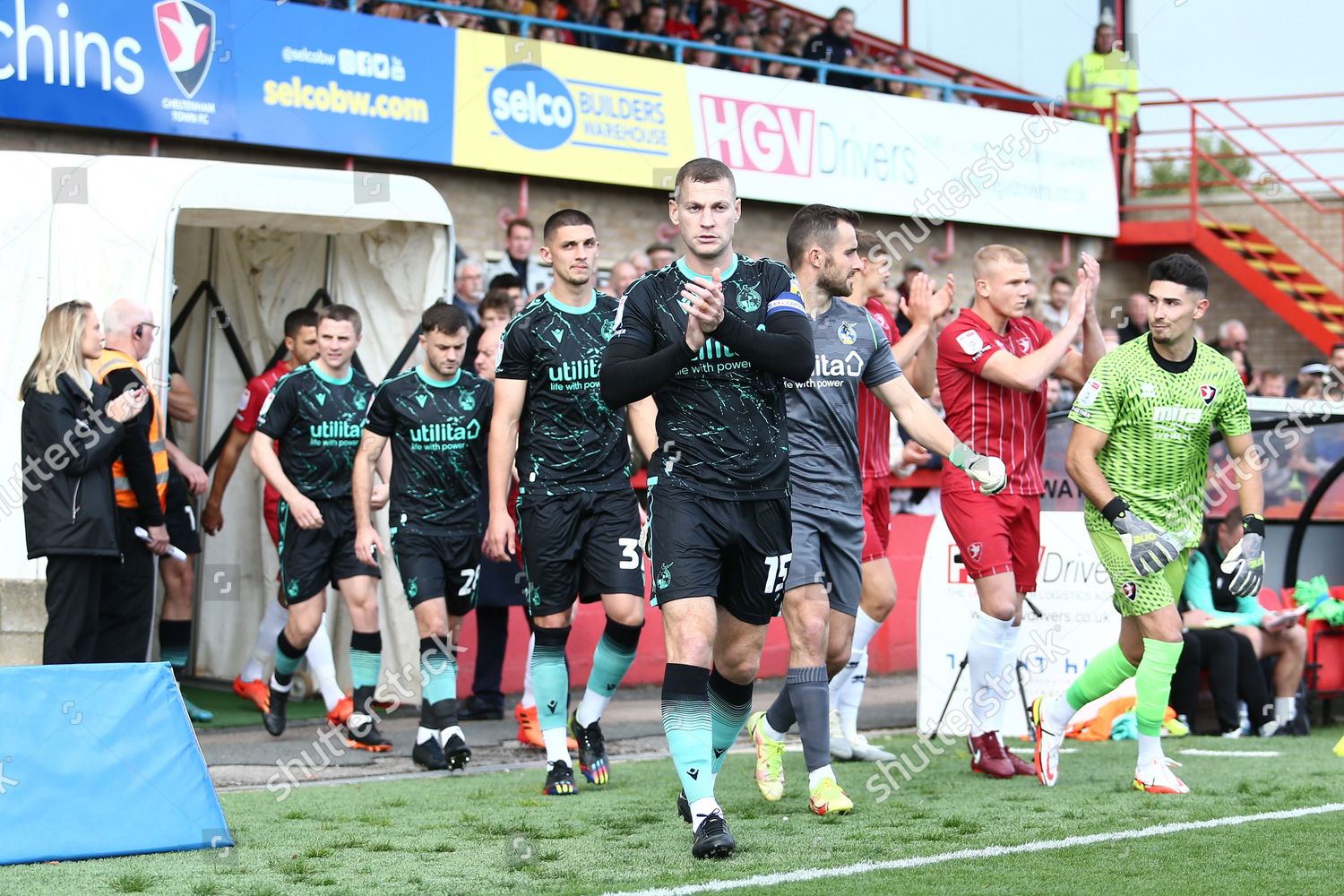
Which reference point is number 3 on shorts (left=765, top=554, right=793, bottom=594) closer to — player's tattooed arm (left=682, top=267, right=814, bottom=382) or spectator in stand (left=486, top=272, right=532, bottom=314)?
player's tattooed arm (left=682, top=267, right=814, bottom=382)

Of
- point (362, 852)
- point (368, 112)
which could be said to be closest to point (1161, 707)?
point (362, 852)

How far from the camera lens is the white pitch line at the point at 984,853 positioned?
15.8 ft

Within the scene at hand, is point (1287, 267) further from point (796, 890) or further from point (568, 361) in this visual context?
point (796, 890)

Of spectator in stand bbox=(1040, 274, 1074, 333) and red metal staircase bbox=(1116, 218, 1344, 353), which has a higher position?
red metal staircase bbox=(1116, 218, 1344, 353)

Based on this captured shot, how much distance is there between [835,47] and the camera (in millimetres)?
18031

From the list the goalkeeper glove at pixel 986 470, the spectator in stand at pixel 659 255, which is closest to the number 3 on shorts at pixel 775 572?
the goalkeeper glove at pixel 986 470

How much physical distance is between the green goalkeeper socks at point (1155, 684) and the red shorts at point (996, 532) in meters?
0.78

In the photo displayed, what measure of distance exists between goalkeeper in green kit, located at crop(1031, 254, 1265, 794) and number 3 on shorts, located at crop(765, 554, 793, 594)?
1998 millimetres

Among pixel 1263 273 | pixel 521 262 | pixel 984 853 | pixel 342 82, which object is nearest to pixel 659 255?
pixel 521 262

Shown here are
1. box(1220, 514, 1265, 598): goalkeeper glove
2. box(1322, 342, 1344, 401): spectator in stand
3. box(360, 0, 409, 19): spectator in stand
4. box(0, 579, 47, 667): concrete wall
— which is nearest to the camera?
box(1220, 514, 1265, 598): goalkeeper glove

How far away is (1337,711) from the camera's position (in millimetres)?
11570

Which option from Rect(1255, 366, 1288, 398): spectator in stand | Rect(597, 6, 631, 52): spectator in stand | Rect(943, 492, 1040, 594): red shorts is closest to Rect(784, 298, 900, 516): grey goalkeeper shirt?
Rect(943, 492, 1040, 594): red shorts

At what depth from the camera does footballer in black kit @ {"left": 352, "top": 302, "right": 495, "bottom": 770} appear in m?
8.40

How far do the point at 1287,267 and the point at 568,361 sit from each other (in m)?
16.6
